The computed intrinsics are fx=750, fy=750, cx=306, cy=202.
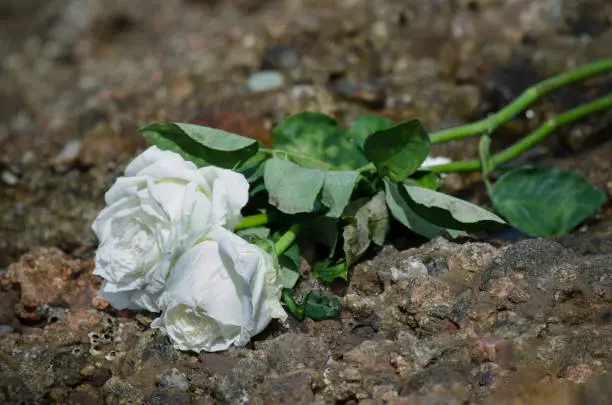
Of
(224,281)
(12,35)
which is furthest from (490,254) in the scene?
(12,35)

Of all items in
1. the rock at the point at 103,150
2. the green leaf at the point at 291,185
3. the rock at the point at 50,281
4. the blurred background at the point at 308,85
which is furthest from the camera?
the rock at the point at 103,150

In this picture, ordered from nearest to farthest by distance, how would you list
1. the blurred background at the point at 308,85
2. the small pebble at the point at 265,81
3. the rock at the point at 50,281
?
the rock at the point at 50,281
the blurred background at the point at 308,85
the small pebble at the point at 265,81

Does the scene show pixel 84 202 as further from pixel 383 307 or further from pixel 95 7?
pixel 95 7

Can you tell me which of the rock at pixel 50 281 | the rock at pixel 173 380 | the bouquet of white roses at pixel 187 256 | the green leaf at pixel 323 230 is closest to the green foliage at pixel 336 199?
the green leaf at pixel 323 230

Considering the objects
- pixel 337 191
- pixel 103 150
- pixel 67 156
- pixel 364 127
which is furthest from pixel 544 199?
pixel 67 156

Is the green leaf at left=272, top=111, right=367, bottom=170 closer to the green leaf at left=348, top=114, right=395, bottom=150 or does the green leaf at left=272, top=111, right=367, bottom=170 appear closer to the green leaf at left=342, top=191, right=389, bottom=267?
the green leaf at left=348, top=114, right=395, bottom=150

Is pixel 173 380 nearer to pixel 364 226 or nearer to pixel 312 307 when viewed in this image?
pixel 312 307

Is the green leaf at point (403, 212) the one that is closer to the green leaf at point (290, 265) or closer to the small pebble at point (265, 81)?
the green leaf at point (290, 265)
